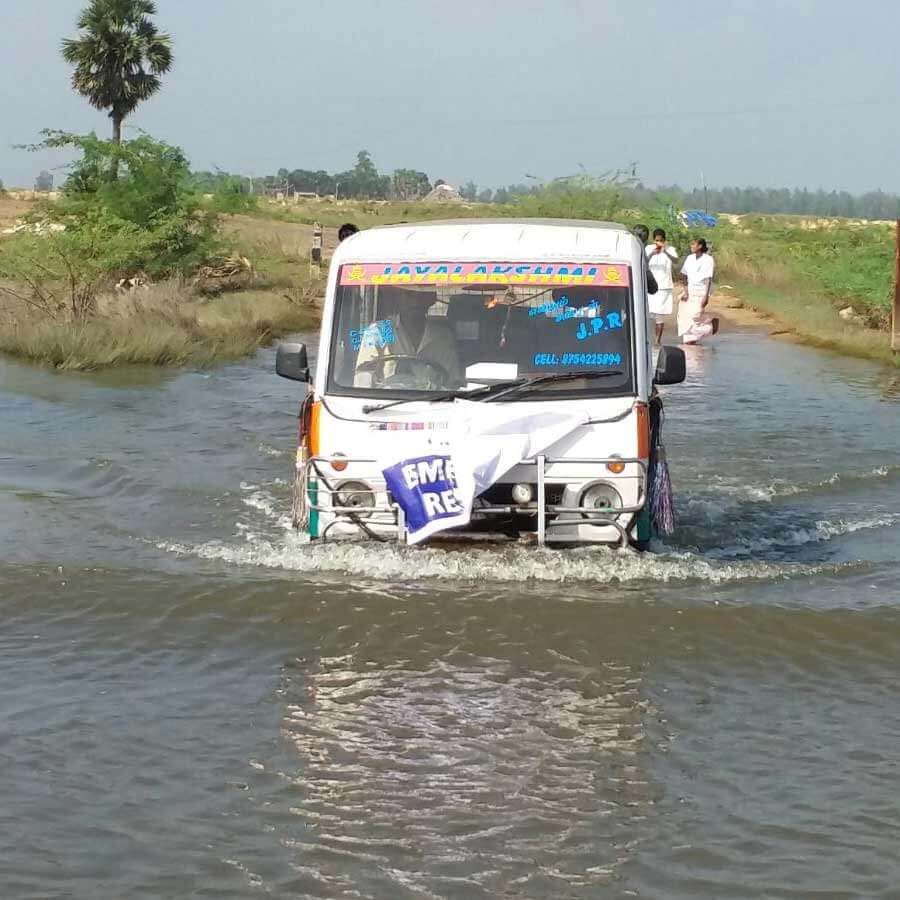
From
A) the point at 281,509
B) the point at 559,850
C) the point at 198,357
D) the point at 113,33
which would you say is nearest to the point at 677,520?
the point at 281,509

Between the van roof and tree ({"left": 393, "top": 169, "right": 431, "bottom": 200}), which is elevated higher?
tree ({"left": 393, "top": 169, "right": 431, "bottom": 200})

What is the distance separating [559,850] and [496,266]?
4045mm

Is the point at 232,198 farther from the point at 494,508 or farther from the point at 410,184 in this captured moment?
the point at 410,184

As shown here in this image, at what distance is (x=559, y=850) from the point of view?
5039mm

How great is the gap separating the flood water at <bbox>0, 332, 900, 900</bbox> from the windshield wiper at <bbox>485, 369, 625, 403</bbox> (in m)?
0.86

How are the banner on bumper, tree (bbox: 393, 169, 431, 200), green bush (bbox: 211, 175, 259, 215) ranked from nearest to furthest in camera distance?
1. the banner on bumper
2. green bush (bbox: 211, 175, 259, 215)
3. tree (bbox: 393, 169, 431, 200)

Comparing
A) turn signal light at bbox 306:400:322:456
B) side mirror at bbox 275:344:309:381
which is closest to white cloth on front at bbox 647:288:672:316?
side mirror at bbox 275:344:309:381

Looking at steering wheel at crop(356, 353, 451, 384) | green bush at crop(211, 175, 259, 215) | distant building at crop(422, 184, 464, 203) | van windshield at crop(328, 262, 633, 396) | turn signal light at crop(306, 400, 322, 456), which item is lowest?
turn signal light at crop(306, 400, 322, 456)

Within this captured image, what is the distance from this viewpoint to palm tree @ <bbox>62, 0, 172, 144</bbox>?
4862 cm

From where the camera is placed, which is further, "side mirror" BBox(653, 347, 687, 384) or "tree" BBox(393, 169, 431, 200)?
"tree" BBox(393, 169, 431, 200)

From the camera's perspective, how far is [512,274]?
8.37 metres

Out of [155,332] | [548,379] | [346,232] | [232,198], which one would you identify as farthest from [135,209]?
[548,379]

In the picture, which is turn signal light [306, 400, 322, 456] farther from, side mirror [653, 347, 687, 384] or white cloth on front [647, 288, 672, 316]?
white cloth on front [647, 288, 672, 316]

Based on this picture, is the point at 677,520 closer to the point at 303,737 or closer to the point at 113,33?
the point at 303,737
